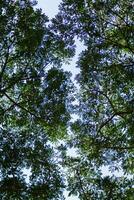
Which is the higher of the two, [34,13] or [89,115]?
[34,13]

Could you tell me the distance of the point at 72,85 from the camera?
22.5m

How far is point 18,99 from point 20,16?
→ 3.96 meters

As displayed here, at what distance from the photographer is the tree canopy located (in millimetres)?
21688

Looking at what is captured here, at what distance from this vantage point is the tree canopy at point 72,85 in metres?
21.7

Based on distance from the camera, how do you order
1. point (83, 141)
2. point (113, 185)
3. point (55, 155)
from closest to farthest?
point (113, 185) → point (55, 155) → point (83, 141)

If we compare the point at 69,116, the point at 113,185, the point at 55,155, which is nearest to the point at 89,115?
the point at 69,116

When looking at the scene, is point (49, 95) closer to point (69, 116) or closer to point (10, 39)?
point (69, 116)

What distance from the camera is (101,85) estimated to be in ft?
75.0

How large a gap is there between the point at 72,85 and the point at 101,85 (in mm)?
1437

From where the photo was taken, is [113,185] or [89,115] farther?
[89,115]

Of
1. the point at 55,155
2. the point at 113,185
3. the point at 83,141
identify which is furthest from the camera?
the point at 83,141

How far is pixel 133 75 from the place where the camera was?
21.5 meters

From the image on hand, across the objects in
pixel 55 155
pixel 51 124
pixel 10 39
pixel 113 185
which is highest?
pixel 10 39

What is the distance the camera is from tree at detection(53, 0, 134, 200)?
71.1 ft
